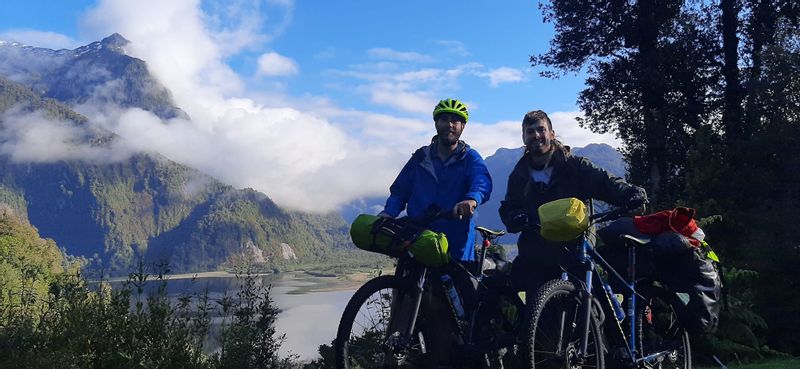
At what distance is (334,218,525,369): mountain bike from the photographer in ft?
12.5

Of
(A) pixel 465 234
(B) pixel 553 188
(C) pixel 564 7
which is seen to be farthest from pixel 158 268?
(C) pixel 564 7

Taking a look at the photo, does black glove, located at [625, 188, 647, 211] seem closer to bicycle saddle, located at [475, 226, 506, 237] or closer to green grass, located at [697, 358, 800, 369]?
bicycle saddle, located at [475, 226, 506, 237]

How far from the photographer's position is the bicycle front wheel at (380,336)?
3.78 metres

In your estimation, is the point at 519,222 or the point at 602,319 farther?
the point at 519,222

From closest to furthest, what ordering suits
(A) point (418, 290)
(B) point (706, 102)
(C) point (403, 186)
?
(A) point (418, 290)
(C) point (403, 186)
(B) point (706, 102)

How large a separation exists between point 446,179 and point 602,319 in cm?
156

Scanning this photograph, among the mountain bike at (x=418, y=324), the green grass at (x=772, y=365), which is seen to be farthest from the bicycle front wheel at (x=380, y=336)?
the green grass at (x=772, y=365)

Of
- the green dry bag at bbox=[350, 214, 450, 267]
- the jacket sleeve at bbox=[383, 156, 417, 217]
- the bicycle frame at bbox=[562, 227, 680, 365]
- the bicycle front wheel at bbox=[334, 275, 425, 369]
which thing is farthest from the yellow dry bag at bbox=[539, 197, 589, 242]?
the jacket sleeve at bbox=[383, 156, 417, 217]

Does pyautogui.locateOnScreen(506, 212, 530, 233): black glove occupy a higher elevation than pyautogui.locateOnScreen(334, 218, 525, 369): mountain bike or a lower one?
higher

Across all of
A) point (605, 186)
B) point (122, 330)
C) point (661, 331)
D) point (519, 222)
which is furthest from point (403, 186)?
point (661, 331)

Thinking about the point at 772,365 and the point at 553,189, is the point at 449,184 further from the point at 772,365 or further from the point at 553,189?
the point at 772,365

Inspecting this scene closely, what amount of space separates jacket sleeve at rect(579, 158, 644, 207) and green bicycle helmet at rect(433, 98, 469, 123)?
1.02m

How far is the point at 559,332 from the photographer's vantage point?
3783 mm

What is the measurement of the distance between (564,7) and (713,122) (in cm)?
627
